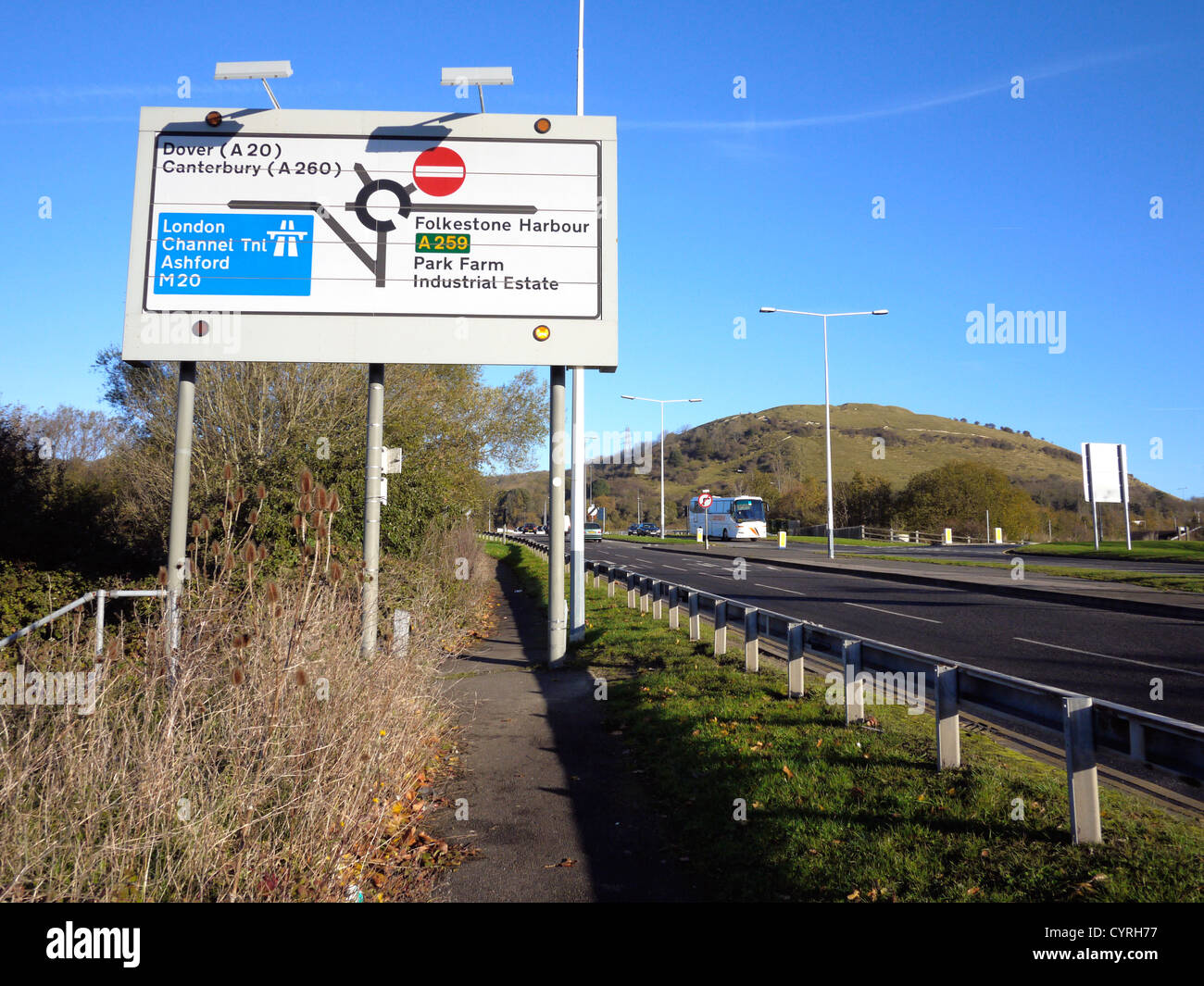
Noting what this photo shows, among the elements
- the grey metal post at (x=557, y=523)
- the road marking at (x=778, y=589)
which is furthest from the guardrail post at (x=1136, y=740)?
the road marking at (x=778, y=589)

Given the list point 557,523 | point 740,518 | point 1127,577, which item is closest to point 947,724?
point 557,523

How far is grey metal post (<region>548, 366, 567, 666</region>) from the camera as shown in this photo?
11.2m

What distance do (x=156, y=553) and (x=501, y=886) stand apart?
473 inches

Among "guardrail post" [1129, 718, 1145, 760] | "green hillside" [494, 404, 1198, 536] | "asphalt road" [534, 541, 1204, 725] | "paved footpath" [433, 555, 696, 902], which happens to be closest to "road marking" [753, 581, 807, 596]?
"asphalt road" [534, 541, 1204, 725]

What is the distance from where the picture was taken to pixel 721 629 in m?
10.5

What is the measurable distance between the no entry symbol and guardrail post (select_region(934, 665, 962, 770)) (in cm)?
817

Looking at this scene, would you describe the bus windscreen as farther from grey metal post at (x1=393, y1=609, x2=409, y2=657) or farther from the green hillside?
grey metal post at (x1=393, y1=609, x2=409, y2=657)

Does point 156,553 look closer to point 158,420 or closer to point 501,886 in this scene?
point 158,420

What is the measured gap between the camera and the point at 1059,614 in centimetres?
1523

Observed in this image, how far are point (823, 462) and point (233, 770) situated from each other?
143 metres

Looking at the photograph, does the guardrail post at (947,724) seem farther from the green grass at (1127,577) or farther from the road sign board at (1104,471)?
the road sign board at (1104,471)

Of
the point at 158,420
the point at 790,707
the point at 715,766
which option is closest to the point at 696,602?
the point at 790,707

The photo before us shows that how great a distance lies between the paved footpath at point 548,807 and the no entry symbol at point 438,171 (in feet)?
19.9

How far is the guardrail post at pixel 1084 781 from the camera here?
422 centimetres
